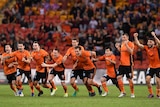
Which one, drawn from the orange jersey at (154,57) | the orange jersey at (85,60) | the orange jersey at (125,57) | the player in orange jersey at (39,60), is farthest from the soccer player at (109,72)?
the player in orange jersey at (39,60)

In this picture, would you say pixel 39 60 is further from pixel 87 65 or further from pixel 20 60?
pixel 87 65

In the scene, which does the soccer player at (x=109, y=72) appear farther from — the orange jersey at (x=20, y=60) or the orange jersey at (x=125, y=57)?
the orange jersey at (x=20, y=60)

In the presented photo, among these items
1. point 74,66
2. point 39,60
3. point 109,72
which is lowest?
point 109,72

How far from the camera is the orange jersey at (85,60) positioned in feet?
76.9

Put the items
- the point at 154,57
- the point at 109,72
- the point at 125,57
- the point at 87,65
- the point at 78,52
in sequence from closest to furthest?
the point at 154,57, the point at 78,52, the point at 125,57, the point at 87,65, the point at 109,72

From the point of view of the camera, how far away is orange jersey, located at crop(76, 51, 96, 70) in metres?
23.5

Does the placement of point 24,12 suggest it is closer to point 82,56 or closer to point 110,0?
point 110,0

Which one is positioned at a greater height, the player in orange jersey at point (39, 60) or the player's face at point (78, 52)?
the player's face at point (78, 52)

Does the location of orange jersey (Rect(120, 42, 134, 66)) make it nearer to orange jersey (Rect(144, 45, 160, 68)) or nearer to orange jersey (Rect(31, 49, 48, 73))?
orange jersey (Rect(144, 45, 160, 68))

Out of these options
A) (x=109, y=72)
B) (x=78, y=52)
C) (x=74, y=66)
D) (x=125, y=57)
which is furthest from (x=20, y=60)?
(x=125, y=57)

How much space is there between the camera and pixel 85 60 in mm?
23594

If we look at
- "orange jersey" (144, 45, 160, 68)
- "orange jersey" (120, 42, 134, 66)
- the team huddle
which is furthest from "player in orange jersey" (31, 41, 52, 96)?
"orange jersey" (144, 45, 160, 68)

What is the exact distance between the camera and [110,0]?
38.1m

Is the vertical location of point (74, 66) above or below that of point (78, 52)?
below
